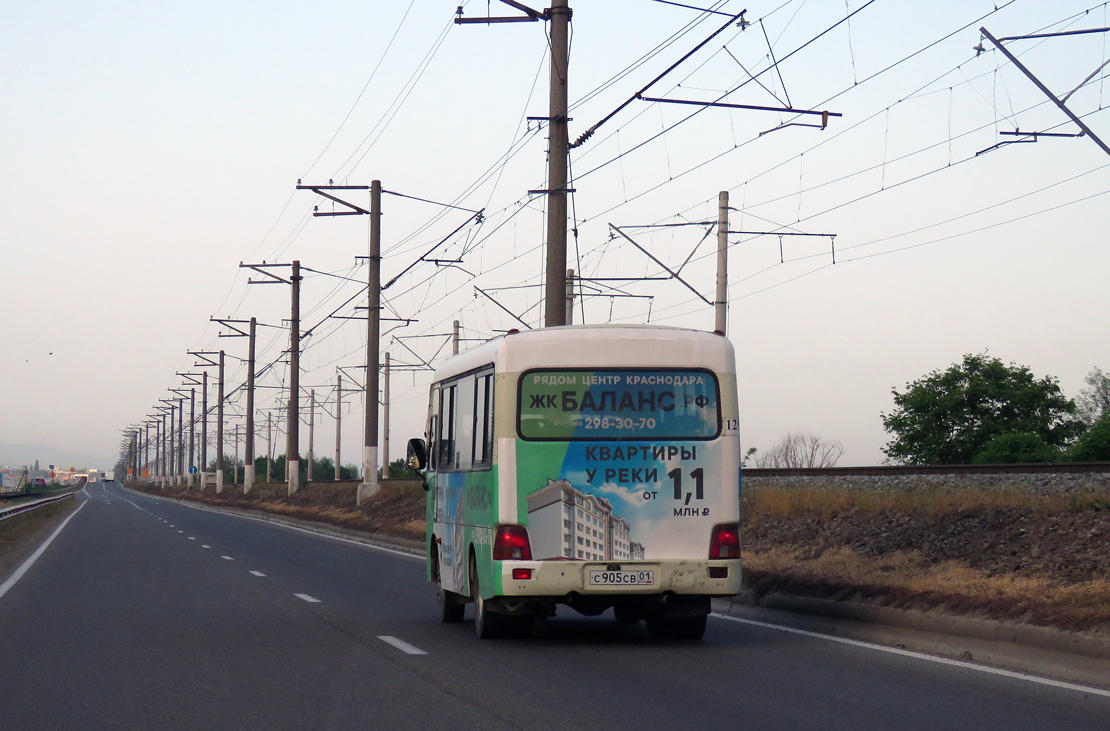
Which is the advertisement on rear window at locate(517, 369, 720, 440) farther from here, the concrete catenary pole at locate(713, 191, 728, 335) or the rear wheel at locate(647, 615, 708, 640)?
the concrete catenary pole at locate(713, 191, 728, 335)

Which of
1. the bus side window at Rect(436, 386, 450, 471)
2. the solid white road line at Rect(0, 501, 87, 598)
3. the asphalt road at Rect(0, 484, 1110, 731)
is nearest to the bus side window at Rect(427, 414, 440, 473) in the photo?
the bus side window at Rect(436, 386, 450, 471)

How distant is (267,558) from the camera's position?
28016 mm

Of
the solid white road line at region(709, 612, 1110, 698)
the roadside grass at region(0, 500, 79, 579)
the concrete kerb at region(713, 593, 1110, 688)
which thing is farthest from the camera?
the roadside grass at region(0, 500, 79, 579)

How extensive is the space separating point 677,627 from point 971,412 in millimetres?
69460

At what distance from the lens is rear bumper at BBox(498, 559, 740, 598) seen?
12516 millimetres

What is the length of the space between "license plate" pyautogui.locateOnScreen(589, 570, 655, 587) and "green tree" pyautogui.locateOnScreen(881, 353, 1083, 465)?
218ft

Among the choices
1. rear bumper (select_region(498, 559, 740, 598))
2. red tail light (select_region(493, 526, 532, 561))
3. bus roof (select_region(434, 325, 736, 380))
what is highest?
bus roof (select_region(434, 325, 736, 380))

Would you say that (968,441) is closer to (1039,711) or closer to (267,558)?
(267,558)

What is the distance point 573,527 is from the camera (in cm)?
1262

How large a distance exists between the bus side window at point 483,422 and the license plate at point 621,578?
1519 millimetres

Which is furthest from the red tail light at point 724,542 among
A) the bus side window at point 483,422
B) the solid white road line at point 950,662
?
the bus side window at point 483,422

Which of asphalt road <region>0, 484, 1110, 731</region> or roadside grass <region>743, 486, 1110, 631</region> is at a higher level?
roadside grass <region>743, 486, 1110, 631</region>

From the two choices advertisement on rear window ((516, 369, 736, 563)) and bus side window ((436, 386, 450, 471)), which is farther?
bus side window ((436, 386, 450, 471))

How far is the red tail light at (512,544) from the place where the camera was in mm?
12539
